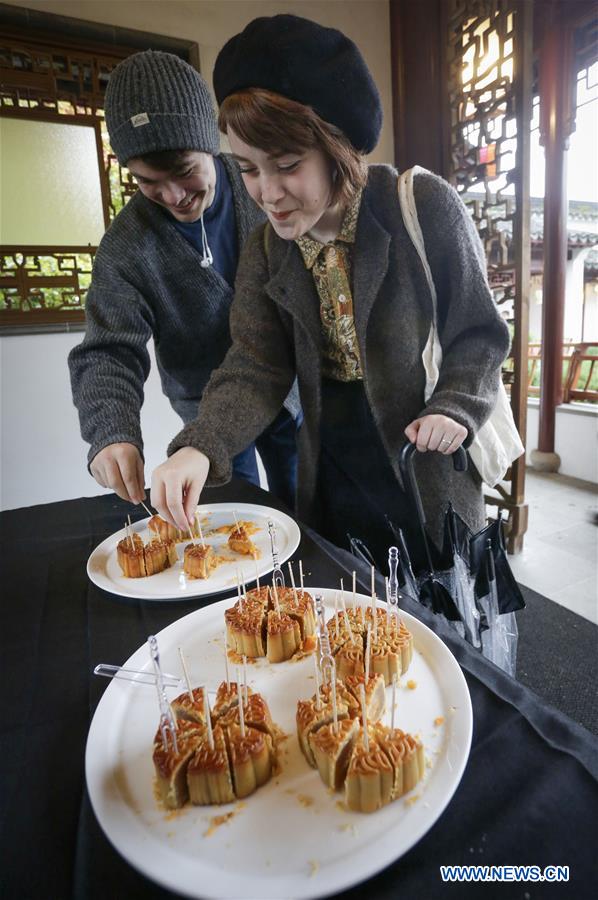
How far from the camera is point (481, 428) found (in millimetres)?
1139

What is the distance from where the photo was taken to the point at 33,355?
2674mm

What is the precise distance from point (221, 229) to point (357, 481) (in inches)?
34.7

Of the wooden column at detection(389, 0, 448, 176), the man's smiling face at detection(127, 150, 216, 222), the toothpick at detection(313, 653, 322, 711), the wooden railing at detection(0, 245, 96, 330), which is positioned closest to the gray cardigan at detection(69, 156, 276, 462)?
the man's smiling face at detection(127, 150, 216, 222)

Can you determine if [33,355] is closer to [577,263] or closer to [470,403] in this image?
[470,403]

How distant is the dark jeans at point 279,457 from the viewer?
→ 174cm

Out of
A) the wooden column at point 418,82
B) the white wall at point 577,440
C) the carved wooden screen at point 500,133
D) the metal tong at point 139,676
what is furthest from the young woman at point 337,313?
the white wall at point 577,440


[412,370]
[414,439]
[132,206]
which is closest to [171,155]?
[132,206]

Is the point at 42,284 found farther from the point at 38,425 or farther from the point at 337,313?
the point at 337,313

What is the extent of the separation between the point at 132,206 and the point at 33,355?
1.54m

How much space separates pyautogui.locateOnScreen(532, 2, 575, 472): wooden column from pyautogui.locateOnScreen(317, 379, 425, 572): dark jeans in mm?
3328

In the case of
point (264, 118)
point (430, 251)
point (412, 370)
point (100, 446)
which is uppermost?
point (264, 118)

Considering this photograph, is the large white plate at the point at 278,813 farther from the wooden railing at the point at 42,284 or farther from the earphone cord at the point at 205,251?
the wooden railing at the point at 42,284

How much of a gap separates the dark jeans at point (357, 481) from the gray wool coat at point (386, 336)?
6 cm

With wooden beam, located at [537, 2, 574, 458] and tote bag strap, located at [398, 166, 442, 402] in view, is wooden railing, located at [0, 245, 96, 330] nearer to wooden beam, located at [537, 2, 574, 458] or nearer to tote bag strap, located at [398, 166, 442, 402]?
tote bag strap, located at [398, 166, 442, 402]
